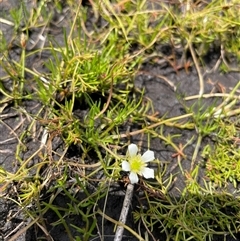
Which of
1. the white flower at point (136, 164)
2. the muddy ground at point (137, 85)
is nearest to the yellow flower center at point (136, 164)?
the white flower at point (136, 164)

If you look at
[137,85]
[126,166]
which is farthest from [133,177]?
[137,85]

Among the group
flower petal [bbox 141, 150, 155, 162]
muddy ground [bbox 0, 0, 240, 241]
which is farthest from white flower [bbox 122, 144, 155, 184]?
muddy ground [bbox 0, 0, 240, 241]

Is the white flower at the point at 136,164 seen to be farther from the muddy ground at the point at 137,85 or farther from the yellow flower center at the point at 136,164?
the muddy ground at the point at 137,85

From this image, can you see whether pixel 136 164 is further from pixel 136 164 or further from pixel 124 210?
pixel 124 210

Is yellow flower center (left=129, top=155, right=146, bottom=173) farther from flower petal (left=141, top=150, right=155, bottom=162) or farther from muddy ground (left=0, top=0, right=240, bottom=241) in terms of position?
muddy ground (left=0, top=0, right=240, bottom=241)

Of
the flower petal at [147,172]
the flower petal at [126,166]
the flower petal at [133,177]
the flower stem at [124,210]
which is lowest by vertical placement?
the flower stem at [124,210]

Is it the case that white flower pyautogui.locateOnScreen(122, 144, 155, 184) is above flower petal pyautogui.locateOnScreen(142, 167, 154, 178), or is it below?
above

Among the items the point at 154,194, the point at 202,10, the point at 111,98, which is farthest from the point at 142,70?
the point at 154,194
